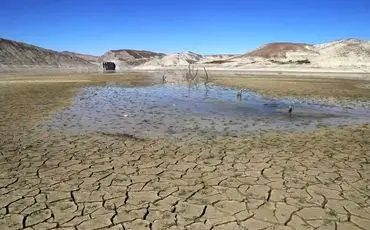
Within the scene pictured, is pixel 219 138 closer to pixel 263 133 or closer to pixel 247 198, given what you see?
pixel 263 133

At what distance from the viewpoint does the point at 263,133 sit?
27.3ft

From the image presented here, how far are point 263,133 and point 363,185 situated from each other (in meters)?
3.57

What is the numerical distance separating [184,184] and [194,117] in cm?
586

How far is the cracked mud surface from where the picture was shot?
12.6ft

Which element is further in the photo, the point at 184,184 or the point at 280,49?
the point at 280,49

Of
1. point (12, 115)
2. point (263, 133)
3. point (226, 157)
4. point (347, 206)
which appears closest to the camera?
point (347, 206)

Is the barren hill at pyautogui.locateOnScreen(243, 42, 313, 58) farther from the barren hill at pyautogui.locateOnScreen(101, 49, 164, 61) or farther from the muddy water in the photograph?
the barren hill at pyautogui.locateOnScreen(101, 49, 164, 61)

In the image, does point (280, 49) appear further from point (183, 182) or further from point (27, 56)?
point (183, 182)

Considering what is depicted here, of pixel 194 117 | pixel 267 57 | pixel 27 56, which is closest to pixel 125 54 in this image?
pixel 27 56

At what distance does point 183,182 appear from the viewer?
497 centimetres

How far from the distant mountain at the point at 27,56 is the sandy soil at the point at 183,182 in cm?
8272

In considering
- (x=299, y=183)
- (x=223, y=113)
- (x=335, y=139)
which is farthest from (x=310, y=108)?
(x=299, y=183)

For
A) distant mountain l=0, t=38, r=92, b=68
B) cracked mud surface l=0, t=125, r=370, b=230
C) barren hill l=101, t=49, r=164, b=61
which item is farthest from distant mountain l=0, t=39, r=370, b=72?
barren hill l=101, t=49, r=164, b=61

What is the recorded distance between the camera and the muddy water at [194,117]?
342 inches
